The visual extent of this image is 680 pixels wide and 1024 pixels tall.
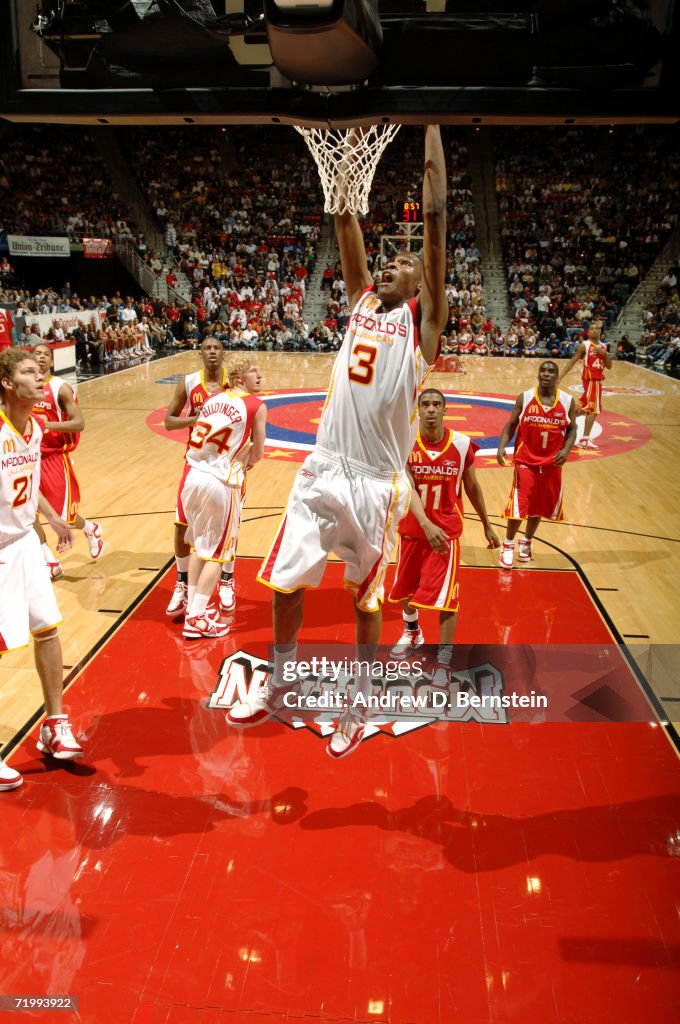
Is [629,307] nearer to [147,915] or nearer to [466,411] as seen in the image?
[466,411]

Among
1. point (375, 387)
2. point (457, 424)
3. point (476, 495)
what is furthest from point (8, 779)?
point (457, 424)

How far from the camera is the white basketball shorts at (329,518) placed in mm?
3340

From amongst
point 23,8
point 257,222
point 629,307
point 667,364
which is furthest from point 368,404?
point 257,222

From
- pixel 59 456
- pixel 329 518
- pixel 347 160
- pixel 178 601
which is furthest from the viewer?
pixel 59 456

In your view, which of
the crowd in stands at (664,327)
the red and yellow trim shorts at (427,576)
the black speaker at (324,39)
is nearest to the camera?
the black speaker at (324,39)

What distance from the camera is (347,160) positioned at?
3.89 metres

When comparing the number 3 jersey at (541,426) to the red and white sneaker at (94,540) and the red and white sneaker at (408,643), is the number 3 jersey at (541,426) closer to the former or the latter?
the red and white sneaker at (408,643)

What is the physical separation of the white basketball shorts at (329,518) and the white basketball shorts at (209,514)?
1760 mm

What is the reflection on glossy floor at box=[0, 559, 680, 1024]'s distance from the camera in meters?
2.59

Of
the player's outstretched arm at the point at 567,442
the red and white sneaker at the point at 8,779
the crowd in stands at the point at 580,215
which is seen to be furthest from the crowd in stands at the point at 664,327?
the red and white sneaker at the point at 8,779

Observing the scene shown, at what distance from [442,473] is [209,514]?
57.9 inches

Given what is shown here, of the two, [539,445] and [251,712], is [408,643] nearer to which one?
[251,712]

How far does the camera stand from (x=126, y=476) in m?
9.34

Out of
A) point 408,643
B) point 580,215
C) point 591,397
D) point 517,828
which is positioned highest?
point 580,215
